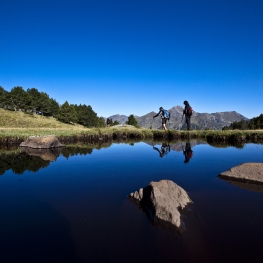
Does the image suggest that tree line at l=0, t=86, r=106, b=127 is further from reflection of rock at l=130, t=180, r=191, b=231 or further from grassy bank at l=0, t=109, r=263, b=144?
reflection of rock at l=130, t=180, r=191, b=231

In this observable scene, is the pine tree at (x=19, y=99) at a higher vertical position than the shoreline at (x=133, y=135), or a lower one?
higher

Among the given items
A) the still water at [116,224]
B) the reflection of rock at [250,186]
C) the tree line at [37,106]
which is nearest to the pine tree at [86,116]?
the tree line at [37,106]

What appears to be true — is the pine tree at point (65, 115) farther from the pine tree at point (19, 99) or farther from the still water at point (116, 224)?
the still water at point (116, 224)

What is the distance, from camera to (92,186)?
31.2 feet

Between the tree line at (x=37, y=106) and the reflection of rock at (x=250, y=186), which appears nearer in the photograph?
the reflection of rock at (x=250, y=186)

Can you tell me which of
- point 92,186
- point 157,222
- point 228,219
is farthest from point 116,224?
point 92,186

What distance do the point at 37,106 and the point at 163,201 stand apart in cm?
12317

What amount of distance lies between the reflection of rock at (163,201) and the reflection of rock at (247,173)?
4.38m

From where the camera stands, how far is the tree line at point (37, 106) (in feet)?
345

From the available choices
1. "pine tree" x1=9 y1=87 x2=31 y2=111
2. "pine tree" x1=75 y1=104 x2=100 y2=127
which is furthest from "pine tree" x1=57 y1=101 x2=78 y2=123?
"pine tree" x1=9 y1=87 x2=31 y2=111

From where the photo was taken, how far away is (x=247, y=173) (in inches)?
411

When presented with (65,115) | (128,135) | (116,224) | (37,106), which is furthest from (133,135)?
(37,106)

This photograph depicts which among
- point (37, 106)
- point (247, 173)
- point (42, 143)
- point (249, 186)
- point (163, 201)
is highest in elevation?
point (37, 106)

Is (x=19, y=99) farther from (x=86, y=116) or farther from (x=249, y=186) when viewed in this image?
(x=249, y=186)
